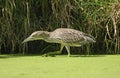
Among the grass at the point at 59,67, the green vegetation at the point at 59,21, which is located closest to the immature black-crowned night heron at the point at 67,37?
the green vegetation at the point at 59,21

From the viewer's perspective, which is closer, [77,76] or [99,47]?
[77,76]

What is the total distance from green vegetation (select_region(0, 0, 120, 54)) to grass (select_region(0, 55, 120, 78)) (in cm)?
54

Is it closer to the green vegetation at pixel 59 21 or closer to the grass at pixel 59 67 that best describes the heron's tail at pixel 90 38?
the green vegetation at pixel 59 21

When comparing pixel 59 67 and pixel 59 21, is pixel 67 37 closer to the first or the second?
pixel 59 21

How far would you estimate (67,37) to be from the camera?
4516 millimetres

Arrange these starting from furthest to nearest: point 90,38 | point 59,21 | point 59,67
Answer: point 59,21 → point 90,38 → point 59,67

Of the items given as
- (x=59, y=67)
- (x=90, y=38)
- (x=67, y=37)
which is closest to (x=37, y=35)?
(x=67, y=37)

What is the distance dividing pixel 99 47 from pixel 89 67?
1369 mm

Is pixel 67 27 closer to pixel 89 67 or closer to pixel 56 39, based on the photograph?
pixel 56 39

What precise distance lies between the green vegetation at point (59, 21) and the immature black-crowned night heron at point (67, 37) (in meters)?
0.24

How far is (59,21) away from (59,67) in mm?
1431

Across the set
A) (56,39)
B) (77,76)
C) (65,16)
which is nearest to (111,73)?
(77,76)

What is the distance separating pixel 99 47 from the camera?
4.88 metres

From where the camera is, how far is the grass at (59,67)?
3121mm
